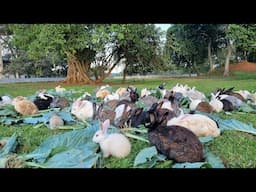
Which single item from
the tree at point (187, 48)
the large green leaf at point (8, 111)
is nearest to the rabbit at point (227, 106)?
the tree at point (187, 48)

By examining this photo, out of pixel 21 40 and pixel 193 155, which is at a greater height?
pixel 21 40

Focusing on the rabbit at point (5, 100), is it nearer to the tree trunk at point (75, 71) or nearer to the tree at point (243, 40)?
the tree trunk at point (75, 71)

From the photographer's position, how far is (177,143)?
4.09 feet

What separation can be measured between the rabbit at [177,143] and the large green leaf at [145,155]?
0.03m

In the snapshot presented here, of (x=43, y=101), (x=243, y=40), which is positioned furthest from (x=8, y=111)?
(x=243, y=40)

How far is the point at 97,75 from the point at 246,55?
3.97ft

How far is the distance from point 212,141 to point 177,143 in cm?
26

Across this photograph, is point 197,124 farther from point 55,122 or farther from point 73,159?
point 55,122

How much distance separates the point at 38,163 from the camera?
123 centimetres

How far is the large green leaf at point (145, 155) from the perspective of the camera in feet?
3.98

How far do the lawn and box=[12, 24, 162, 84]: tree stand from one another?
160 millimetres
